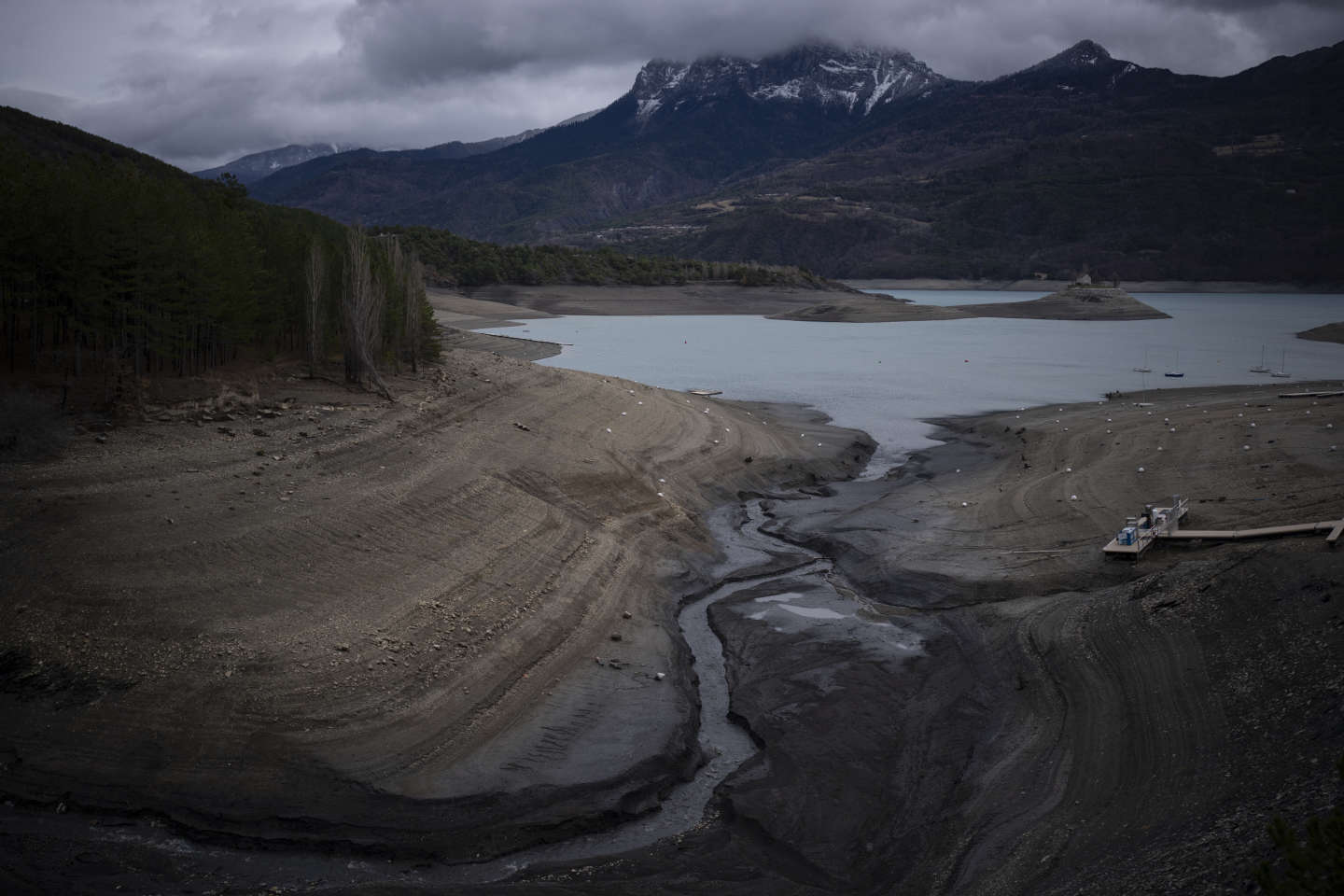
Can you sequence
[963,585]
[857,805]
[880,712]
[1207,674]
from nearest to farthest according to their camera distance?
[857,805] → [1207,674] → [880,712] → [963,585]

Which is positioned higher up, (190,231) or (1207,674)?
(190,231)

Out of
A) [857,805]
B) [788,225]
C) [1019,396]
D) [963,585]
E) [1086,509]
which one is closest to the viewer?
[857,805]

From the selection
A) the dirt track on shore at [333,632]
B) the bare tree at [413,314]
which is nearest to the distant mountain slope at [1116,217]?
the bare tree at [413,314]

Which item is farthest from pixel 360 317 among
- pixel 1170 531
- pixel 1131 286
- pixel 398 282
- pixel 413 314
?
pixel 1131 286

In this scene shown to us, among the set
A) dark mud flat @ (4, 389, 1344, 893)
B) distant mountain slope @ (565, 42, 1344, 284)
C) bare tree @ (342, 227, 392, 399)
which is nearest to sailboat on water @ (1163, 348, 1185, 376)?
dark mud flat @ (4, 389, 1344, 893)

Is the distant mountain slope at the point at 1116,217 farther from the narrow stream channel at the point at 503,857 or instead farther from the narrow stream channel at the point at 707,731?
the narrow stream channel at the point at 503,857

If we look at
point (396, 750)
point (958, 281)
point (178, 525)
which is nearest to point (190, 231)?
point (178, 525)

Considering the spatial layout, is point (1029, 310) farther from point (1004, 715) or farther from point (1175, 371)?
point (1004, 715)

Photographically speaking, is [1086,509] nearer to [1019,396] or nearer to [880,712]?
[880,712]
